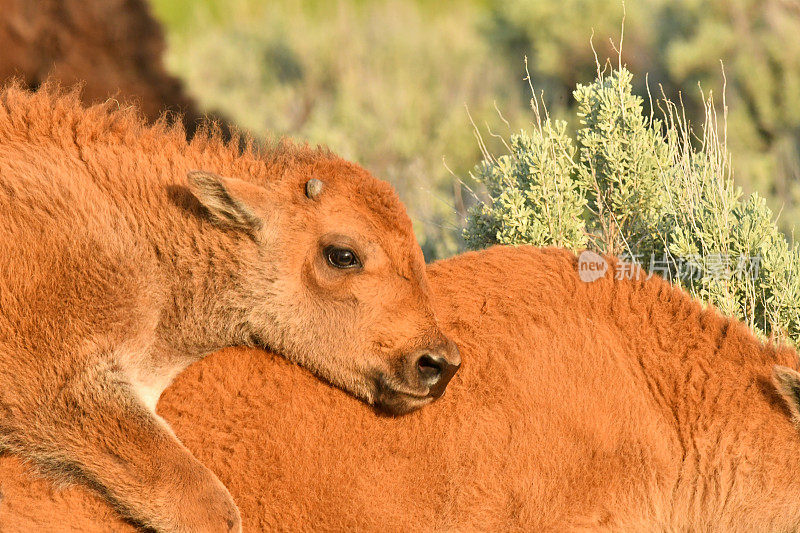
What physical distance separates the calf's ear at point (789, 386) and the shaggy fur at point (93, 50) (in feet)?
25.6

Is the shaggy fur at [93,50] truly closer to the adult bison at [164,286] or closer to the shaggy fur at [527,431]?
the adult bison at [164,286]

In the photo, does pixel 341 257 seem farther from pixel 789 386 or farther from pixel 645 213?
pixel 645 213

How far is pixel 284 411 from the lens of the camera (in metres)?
4.45

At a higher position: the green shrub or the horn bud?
the green shrub

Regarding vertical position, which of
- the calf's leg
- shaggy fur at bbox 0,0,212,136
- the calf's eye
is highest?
shaggy fur at bbox 0,0,212,136

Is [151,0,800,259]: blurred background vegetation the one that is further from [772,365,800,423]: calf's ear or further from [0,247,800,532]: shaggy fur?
[772,365,800,423]: calf's ear

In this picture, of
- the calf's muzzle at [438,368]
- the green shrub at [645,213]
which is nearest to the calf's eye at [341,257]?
the calf's muzzle at [438,368]

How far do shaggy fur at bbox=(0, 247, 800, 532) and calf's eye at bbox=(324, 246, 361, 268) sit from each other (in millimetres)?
445

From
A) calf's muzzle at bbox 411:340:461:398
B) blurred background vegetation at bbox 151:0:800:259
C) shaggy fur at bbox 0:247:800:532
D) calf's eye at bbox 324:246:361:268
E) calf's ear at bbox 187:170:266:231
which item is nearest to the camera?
shaggy fur at bbox 0:247:800:532

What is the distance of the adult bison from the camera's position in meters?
4.28

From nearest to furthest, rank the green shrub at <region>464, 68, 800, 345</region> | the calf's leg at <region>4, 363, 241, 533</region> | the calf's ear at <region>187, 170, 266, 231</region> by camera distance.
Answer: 1. the calf's leg at <region>4, 363, 241, 533</region>
2. the calf's ear at <region>187, 170, 266, 231</region>
3. the green shrub at <region>464, 68, 800, 345</region>

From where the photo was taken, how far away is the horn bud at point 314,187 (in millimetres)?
4918

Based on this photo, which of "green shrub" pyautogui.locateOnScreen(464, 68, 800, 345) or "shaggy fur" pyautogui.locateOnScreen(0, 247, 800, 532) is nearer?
"shaggy fur" pyautogui.locateOnScreen(0, 247, 800, 532)

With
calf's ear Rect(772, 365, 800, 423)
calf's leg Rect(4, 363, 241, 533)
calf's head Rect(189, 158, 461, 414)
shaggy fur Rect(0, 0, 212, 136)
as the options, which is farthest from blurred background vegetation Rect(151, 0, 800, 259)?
calf's leg Rect(4, 363, 241, 533)
